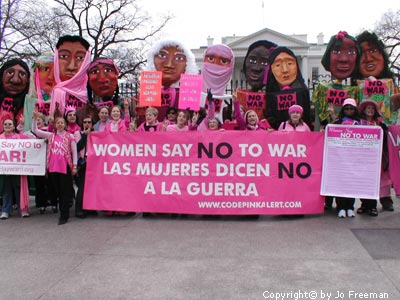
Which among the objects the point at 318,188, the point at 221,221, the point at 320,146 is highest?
the point at 320,146

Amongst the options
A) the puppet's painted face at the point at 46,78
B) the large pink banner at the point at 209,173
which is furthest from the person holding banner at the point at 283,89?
the puppet's painted face at the point at 46,78

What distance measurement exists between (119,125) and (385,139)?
403 cm

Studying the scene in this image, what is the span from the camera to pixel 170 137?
6082 mm

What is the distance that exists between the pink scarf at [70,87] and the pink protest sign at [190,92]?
78.2 inches

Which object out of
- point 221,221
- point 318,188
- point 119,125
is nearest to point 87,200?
point 119,125

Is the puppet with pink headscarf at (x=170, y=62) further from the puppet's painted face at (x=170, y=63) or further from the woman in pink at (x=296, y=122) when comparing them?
the woman in pink at (x=296, y=122)

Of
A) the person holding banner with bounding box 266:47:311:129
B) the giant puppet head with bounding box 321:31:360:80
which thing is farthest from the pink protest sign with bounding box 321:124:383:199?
the giant puppet head with bounding box 321:31:360:80

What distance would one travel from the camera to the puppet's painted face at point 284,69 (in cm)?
780

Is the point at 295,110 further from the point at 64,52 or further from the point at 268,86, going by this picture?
the point at 64,52

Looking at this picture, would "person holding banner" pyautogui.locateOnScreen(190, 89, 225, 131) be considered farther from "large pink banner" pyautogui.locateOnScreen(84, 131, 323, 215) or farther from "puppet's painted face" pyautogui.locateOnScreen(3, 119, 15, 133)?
"puppet's painted face" pyautogui.locateOnScreen(3, 119, 15, 133)

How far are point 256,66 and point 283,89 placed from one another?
3.12ft

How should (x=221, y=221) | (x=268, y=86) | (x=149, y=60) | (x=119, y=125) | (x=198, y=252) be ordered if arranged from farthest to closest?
(x=149, y=60) < (x=268, y=86) < (x=119, y=125) < (x=221, y=221) < (x=198, y=252)

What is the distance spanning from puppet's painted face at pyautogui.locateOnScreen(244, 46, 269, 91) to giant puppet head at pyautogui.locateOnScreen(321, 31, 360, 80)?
1.39 meters

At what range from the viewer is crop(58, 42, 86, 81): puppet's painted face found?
808 centimetres
